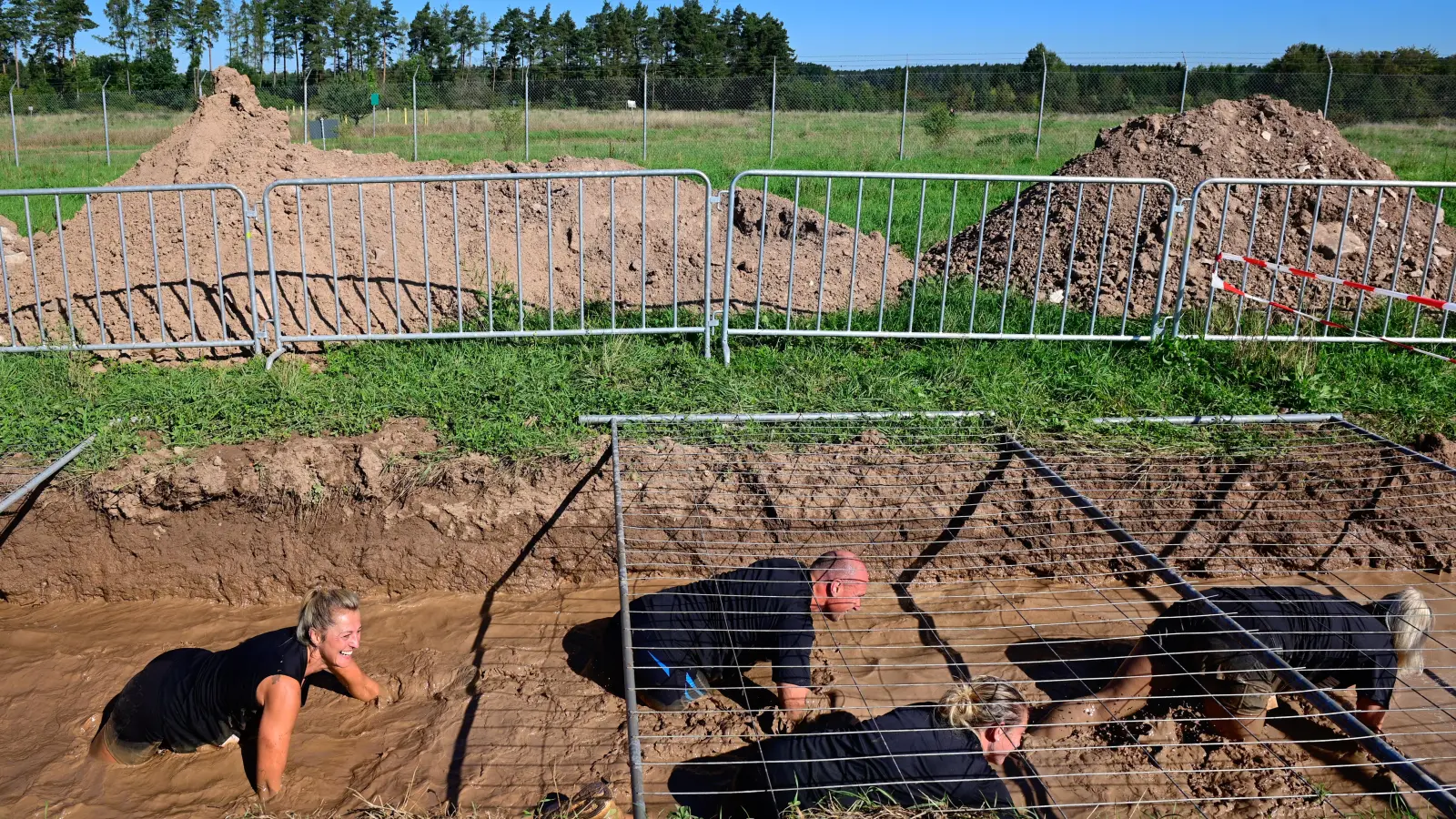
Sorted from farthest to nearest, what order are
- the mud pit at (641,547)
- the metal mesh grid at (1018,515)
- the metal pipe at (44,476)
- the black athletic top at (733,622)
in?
the metal mesh grid at (1018,515) < the mud pit at (641,547) < the metal pipe at (44,476) < the black athletic top at (733,622)

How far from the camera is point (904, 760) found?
3734mm

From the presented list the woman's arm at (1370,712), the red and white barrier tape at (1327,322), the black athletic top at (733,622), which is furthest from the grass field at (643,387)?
the woman's arm at (1370,712)

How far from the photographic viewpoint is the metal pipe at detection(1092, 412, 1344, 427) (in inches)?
259

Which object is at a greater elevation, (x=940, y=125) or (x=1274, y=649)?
(x=940, y=125)

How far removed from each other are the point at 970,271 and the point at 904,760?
6.71 meters

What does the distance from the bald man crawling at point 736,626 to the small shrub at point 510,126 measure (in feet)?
55.5

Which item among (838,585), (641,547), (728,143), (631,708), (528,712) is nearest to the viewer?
(631,708)

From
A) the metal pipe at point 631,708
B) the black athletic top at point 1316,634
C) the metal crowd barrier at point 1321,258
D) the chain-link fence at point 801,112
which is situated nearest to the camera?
the metal pipe at point 631,708

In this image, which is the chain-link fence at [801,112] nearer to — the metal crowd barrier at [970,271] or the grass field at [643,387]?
the metal crowd barrier at [970,271]

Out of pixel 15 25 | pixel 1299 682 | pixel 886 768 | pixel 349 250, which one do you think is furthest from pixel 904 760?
pixel 15 25

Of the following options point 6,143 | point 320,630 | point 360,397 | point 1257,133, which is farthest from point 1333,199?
point 6,143

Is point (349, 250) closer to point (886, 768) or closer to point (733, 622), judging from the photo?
point (733, 622)

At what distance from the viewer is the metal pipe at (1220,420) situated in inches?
259

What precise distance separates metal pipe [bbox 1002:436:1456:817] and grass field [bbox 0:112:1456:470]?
125 centimetres
